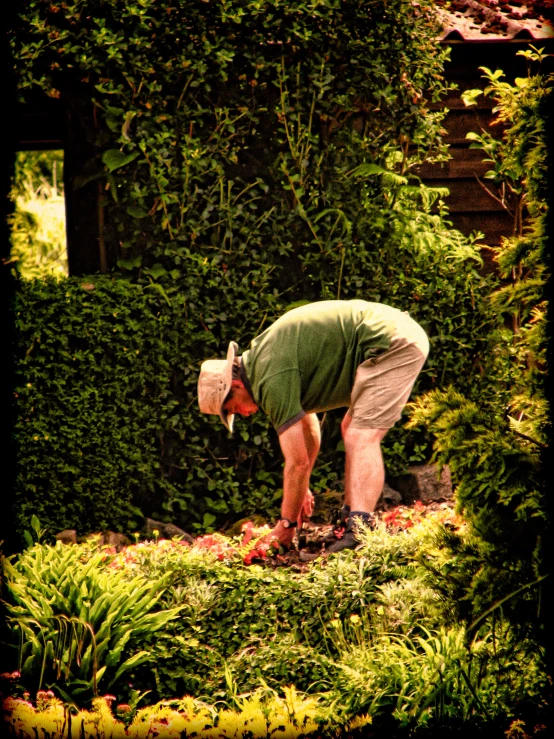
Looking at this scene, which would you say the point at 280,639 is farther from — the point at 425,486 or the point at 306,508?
the point at 425,486

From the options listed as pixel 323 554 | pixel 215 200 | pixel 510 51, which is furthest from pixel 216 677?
pixel 510 51

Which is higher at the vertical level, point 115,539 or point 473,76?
point 473,76

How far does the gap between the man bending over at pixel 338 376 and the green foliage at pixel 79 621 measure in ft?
3.64

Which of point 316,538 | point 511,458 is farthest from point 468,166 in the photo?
point 511,458

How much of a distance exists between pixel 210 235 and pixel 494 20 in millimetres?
3540

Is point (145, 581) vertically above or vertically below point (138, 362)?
below

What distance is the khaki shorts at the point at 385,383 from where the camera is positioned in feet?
17.2

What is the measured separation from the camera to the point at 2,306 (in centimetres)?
589

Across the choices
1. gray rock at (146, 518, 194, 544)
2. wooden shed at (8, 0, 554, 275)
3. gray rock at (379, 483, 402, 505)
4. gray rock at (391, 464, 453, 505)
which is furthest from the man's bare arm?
wooden shed at (8, 0, 554, 275)

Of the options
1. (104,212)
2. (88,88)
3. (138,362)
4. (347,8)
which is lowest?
(138,362)

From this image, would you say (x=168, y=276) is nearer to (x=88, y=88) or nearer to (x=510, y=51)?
(x=88, y=88)

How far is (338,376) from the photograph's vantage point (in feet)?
17.4

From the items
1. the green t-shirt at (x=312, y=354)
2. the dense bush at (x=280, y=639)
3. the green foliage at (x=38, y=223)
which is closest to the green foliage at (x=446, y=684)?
the dense bush at (x=280, y=639)

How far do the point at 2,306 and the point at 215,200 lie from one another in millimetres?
1778
